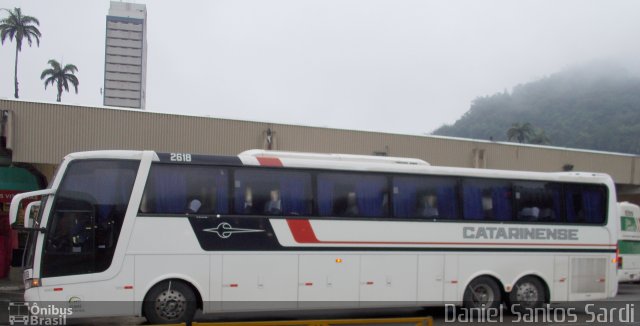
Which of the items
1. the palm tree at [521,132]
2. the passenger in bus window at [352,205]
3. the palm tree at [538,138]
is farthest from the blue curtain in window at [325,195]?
the palm tree at [521,132]

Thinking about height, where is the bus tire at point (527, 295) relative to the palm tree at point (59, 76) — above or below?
below

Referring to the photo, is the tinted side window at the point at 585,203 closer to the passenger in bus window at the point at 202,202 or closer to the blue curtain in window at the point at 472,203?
the blue curtain in window at the point at 472,203

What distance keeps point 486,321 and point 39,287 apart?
8.83 meters

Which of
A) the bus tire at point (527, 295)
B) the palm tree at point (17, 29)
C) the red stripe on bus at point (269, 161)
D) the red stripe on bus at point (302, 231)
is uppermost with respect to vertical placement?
the palm tree at point (17, 29)

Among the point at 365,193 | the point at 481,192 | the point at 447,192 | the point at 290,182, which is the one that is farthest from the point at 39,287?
the point at 481,192

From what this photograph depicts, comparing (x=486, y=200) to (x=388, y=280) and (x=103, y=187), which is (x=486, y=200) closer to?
(x=388, y=280)

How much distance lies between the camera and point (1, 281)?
→ 1870 cm

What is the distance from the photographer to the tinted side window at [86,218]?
32.8 ft

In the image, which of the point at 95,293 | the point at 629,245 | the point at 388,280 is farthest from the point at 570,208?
the point at 95,293

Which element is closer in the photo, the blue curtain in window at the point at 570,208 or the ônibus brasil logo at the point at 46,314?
the ônibus brasil logo at the point at 46,314

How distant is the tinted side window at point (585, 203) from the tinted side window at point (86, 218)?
984cm

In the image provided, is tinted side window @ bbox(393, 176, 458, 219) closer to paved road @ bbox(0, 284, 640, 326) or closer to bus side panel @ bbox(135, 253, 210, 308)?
→ paved road @ bbox(0, 284, 640, 326)

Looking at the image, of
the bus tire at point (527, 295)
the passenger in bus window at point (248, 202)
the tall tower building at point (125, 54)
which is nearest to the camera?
the passenger in bus window at point (248, 202)

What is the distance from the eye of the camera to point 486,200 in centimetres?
1303
